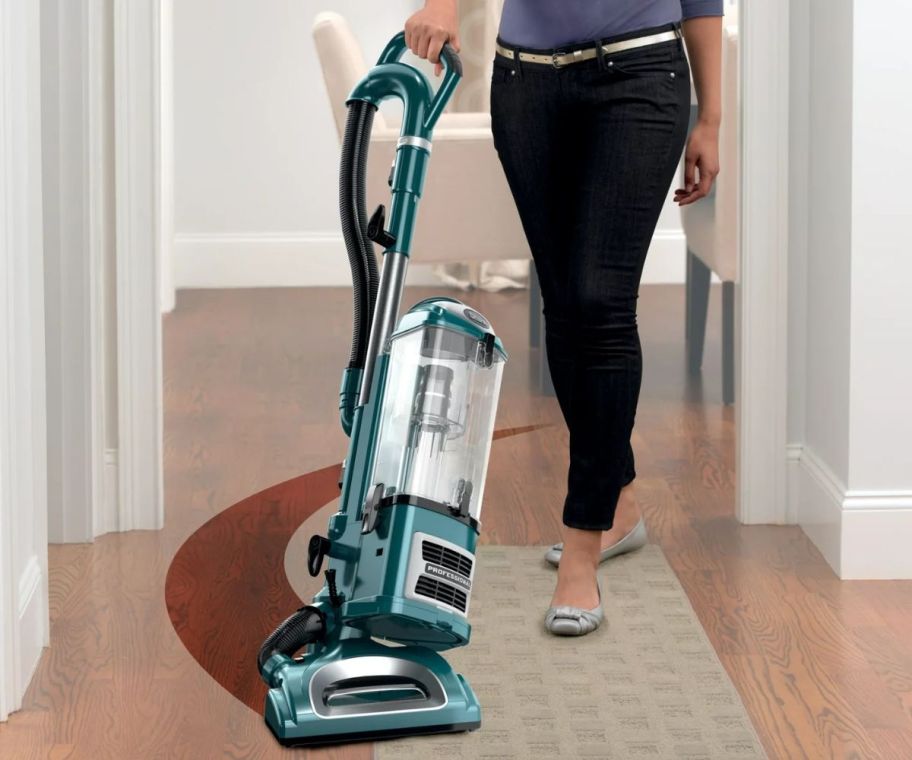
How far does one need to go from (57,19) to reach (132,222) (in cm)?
37

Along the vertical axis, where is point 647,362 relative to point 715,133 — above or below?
below

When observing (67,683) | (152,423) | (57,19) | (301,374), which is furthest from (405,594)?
(301,374)

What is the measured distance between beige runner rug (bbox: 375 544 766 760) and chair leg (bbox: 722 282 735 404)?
1.35 metres

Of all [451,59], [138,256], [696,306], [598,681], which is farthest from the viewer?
[696,306]

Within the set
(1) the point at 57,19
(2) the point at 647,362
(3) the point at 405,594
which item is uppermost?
(1) the point at 57,19

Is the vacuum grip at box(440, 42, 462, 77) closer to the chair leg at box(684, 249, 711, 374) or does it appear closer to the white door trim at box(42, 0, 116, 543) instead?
the white door trim at box(42, 0, 116, 543)

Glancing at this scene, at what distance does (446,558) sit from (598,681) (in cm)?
37

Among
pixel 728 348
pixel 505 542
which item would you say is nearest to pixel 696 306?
pixel 728 348

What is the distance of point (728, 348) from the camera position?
148 inches

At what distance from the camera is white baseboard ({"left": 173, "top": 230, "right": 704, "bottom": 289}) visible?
17.9 ft

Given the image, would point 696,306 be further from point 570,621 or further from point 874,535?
point 570,621

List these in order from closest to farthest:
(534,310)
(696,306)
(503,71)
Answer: (503,71), (696,306), (534,310)

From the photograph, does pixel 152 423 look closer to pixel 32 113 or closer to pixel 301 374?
pixel 32 113

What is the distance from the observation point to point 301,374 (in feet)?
13.2
